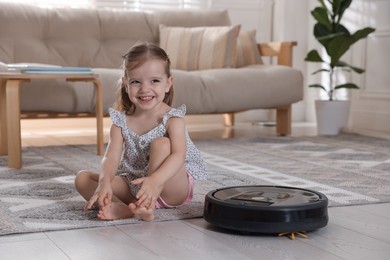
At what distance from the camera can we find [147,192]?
155cm

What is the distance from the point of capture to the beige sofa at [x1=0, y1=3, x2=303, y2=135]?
11.3 ft

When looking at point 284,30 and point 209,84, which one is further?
point 284,30

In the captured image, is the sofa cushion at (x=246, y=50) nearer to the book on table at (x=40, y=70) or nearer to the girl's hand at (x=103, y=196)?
the book on table at (x=40, y=70)

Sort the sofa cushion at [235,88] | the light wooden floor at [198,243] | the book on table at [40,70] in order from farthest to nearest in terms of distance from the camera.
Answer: the sofa cushion at [235,88], the book on table at [40,70], the light wooden floor at [198,243]

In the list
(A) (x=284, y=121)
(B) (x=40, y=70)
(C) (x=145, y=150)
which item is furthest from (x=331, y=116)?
(C) (x=145, y=150)

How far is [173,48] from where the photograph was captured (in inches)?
151

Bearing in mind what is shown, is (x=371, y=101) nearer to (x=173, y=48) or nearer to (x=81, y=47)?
(x=173, y=48)

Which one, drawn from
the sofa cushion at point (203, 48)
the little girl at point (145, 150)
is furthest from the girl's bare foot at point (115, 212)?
the sofa cushion at point (203, 48)

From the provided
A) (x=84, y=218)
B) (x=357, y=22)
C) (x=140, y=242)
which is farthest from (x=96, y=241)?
(x=357, y=22)

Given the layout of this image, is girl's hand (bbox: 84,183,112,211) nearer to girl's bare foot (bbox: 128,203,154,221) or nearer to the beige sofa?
girl's bare foot (bbox: 128,203,154,221)

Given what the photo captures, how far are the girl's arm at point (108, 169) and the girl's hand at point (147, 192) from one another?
0.27 ft

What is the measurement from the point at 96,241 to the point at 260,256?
364 mm

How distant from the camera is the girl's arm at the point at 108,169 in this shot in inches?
62.9

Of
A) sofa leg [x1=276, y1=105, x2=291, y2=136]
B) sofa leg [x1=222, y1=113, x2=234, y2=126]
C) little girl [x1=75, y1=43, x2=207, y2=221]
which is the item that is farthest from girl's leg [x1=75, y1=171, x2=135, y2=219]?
sofa leg [x1=222, y1=113, x2=234, y2=126]
